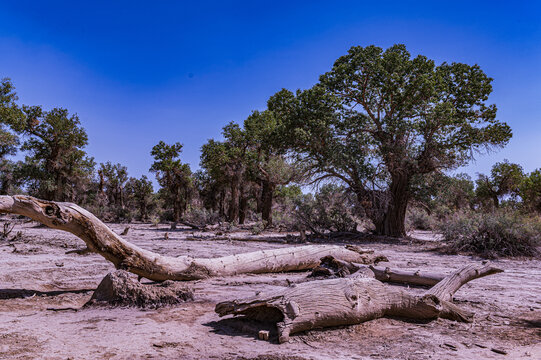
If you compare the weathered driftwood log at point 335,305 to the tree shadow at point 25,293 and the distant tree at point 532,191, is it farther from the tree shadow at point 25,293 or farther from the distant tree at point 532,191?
the distant tree at point 532,191

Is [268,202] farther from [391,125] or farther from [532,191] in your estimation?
[532,191]

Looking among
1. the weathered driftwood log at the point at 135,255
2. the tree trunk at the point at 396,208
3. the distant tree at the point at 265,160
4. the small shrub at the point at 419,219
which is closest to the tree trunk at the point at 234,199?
the distant tree at the point at 265,160

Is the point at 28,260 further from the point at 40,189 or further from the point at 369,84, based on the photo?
the point at 40,189

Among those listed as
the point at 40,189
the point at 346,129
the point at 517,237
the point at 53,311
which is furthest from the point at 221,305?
the point at 40,189

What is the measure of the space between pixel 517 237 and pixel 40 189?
30.7 m

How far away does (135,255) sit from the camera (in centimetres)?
504

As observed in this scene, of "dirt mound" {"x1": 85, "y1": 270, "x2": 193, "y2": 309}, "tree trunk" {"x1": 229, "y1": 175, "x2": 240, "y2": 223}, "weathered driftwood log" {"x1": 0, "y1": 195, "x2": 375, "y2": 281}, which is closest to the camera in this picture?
"dirt mound" {"x1": 85, "y1": 270, "x2": 193, "y2": 309}

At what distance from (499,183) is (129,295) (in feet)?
121

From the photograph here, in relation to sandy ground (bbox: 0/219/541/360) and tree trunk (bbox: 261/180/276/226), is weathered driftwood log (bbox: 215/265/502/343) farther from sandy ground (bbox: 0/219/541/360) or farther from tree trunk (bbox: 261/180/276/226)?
tree trunk (bbox: 261/180/276/226)

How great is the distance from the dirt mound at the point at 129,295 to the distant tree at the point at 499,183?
34.7 m

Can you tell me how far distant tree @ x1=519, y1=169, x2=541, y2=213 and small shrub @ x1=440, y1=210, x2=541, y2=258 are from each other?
1715 cm

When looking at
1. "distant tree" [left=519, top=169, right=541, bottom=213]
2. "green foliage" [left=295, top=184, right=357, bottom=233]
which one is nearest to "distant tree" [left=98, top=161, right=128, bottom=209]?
"green foliage" [left=295, top=184, right=357, bottom=233]

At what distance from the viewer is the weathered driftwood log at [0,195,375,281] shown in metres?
4.50

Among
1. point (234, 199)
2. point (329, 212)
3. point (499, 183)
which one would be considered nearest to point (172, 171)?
point (234, 199)
